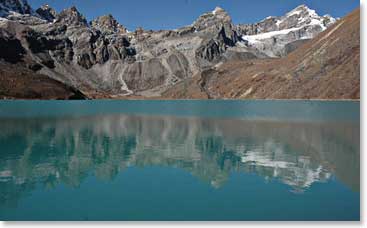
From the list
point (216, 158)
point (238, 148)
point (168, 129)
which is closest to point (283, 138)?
point (238, 148)

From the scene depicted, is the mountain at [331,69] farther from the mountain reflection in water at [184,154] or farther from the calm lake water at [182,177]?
the calm lake water at [182,177]

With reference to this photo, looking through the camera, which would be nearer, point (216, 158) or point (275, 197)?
point (275, 197)

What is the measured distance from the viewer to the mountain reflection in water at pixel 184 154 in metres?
25.6

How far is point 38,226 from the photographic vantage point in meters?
14.8

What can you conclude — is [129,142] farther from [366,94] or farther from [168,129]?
[366,94]

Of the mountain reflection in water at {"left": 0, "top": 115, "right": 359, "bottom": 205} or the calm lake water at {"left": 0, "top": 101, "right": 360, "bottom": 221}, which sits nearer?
the calm lake water at {"left": 0, "top": 101, "right": 360, "bottom": 221}

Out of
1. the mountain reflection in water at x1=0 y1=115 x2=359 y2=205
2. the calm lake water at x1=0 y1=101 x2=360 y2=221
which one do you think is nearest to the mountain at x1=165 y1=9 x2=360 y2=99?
the mountain reflection in water at x1=0 y1=115 x2=359 y2=205

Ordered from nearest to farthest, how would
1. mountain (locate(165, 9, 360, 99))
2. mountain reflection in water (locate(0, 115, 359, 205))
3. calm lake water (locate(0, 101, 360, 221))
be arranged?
calm lake water (locate(0, 101, 360, 221))
mountain reflection in water (locate(0, 115, 359, 205))
mountain (locate(165, 9, 360, 99))

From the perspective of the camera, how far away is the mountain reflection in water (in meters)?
25.6

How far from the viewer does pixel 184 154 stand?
35656mm

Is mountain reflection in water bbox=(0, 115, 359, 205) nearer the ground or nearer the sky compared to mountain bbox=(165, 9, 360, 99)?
nearer the ground

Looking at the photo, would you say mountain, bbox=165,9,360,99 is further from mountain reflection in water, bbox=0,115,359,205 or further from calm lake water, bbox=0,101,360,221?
calm lake water, bbox=0,101,360,221

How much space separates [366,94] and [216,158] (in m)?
18.1

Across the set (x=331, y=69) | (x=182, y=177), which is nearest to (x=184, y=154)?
(x=182, y=177)
